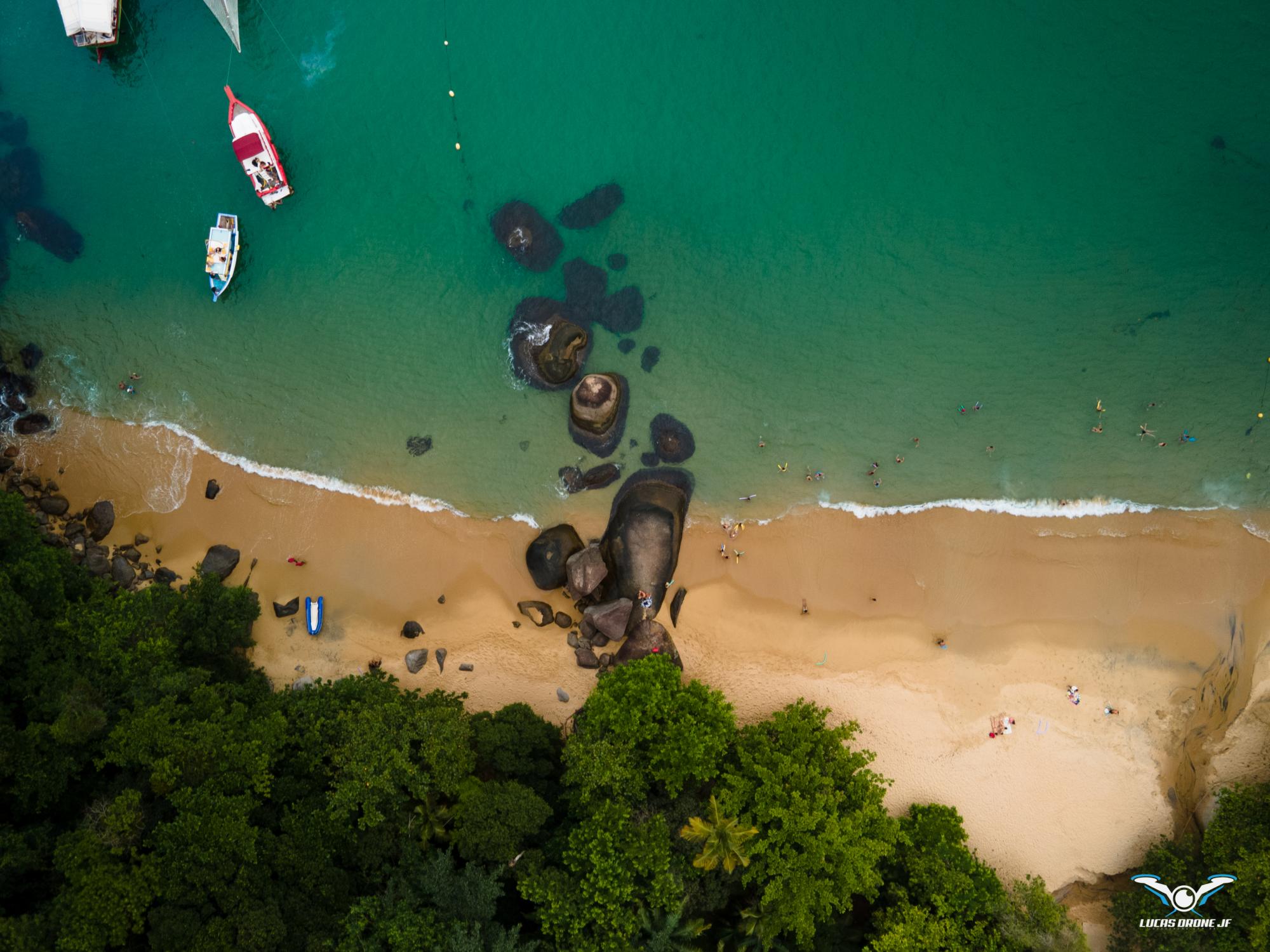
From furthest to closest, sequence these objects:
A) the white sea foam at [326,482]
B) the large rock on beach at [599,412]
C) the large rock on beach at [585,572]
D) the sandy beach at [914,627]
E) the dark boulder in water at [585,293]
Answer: the dark boulder in water at [585,293]
the white sea foam at [326,482]
the large rock on beach at [599,412]
the large rock on beach at [585,572]
the sandy beach at [914,627]

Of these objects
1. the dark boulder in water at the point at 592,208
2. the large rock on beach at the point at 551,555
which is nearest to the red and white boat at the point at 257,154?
the dark boulder in water at the point at 592,208

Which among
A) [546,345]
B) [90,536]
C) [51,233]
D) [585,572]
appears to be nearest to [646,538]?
[585,572]

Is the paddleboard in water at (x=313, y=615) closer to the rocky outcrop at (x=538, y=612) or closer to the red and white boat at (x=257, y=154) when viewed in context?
the rocky outcrop at (x=538, y=612)

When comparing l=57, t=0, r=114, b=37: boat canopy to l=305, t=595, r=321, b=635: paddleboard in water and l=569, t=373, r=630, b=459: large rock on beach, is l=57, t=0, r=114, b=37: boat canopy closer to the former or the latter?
l=569, t=373, r=630, b=459: large rock on beach

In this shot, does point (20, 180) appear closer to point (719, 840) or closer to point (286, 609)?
point (286, 609)

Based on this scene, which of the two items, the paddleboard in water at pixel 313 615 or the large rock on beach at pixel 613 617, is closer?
the large rock on beach at pixel 613 617

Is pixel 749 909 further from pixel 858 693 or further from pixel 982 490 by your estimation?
pixel 982 490

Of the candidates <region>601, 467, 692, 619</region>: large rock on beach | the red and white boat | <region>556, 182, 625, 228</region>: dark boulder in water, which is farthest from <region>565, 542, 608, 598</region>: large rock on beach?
the red and white boat
